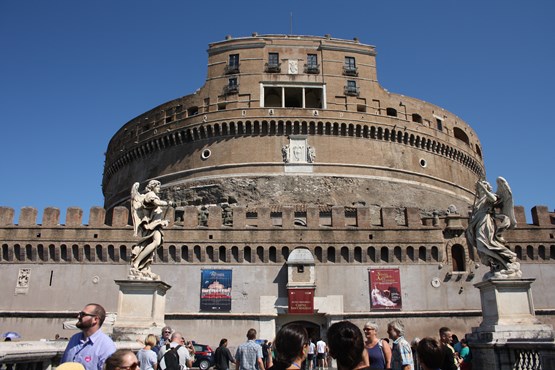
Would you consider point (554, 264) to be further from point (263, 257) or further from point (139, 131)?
point (139, 131)

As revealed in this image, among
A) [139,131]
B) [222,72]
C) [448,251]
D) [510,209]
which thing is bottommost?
[510,209]

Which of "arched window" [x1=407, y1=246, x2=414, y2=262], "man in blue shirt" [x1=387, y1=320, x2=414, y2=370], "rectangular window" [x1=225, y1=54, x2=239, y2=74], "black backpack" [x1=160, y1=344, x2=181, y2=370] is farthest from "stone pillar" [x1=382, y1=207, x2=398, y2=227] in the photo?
"black backpack" [x1=160, y1=344, x2=181, y2=370]

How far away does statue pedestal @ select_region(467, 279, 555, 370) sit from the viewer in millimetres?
8102

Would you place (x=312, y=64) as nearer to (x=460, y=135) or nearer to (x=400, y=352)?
(x=460, y=135)

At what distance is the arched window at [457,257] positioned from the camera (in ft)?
88.5

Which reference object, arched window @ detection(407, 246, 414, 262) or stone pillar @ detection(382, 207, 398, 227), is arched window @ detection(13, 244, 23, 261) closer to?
stone pillar @ detection(382, 207, 398, 227)

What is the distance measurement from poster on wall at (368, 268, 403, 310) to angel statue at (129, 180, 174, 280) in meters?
17.9

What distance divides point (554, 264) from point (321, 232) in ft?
42.5

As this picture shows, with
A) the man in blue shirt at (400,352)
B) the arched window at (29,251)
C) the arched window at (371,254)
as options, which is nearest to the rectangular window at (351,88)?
the arched window at (371,254)

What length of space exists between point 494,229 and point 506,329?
2074 mm

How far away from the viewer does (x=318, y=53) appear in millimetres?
37281

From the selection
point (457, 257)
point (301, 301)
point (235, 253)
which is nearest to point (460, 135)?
point (457, 257)

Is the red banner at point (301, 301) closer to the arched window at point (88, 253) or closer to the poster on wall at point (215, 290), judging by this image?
the poster on wall at point (215, 290)

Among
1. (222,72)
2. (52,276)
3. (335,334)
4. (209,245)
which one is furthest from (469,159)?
(335,334)
